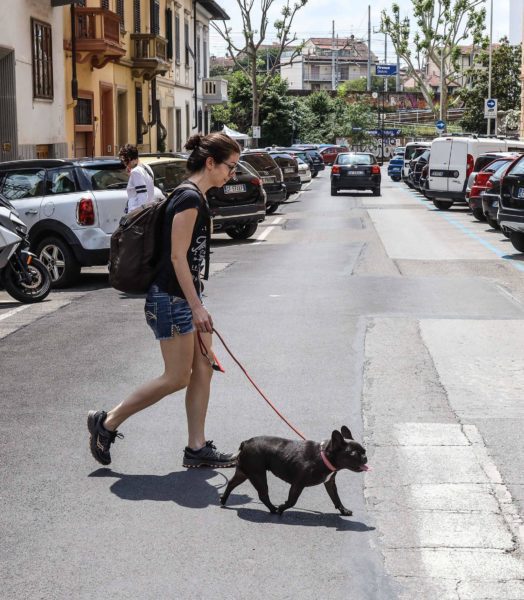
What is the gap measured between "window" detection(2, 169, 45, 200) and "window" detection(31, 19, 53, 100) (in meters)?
11.0

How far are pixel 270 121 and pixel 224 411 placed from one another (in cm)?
7583

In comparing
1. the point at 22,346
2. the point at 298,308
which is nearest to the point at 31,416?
the point at 22,346

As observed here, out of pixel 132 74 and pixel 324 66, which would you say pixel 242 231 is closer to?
pixel 132 74

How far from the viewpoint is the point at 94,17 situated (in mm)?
29234

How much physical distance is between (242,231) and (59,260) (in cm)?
848

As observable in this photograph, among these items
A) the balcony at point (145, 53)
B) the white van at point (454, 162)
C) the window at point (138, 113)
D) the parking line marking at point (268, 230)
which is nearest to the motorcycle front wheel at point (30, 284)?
the parking line marking at point (268, 230)

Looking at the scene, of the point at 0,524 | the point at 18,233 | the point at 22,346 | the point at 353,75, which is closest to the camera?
the point at 0,524

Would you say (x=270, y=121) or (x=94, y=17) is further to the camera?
(x=270, y=121)

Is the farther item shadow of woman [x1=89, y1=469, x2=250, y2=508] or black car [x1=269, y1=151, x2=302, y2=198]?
black car [x1=269, y1=151, x2=302, y2=198]

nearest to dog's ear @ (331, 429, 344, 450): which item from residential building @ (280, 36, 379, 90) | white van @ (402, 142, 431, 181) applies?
white van @ (402, 142, 431, 181)

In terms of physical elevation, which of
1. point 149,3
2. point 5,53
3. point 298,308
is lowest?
point 298,308

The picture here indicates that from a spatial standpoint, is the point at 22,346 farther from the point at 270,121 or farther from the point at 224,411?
the point at 270,121

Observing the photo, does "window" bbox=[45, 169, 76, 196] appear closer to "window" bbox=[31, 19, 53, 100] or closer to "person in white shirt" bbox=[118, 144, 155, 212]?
"person in white shirt" bbox=[118, 144, 155, 212]

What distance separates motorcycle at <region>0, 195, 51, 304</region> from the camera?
13008 mm
